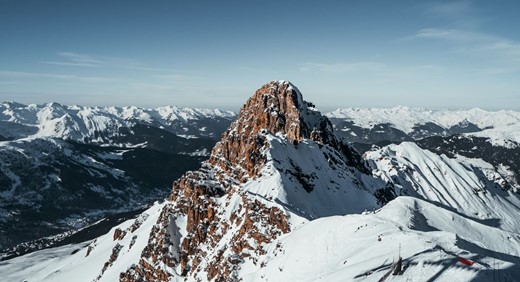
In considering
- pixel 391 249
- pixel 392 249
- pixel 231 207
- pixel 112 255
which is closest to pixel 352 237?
pixel 391 249

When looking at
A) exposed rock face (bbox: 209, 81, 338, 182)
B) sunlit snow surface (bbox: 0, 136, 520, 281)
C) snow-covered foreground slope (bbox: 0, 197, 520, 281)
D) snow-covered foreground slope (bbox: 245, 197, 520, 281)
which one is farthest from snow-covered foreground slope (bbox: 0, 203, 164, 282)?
snow-covered foreground slope (bbox: 245, 197, 520, 281)

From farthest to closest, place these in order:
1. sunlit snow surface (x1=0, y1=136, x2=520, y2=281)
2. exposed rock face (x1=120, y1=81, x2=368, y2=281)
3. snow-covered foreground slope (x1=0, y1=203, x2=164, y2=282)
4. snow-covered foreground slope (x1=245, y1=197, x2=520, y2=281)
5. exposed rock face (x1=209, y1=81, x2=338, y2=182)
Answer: snow-covered foreground slope (x1=0, y1=203, x2=164, y2=282)
exposed rock face (x1=209, y1=81, x2=338, y2=182)
exposed rock face (x1=120, y1=81, x2=368, y2=281)
sunlit snow surface (x1=0, y1=136, x2=520, y2=281)
snow-covered foreground slope (x1=245, y1=197, x2=520, y2=281)

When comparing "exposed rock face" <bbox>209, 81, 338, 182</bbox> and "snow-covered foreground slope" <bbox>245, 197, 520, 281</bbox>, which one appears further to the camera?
"exposed rock face" <bbox>209, 81, 338, 182</bbox>

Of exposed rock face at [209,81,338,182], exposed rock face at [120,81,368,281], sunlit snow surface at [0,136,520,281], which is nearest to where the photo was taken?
sunlit snow surface at [0,136,520,281]

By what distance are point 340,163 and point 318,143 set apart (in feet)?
28.5

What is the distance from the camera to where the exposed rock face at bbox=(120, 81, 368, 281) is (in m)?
64.5

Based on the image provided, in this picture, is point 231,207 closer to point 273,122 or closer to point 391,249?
point 391,249

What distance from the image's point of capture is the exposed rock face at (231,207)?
212 ft

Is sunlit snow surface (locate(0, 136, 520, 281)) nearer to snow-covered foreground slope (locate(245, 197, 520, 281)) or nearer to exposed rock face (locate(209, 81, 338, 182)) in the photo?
snow-covered foreground slope (locate(245, 197, 520, 281))

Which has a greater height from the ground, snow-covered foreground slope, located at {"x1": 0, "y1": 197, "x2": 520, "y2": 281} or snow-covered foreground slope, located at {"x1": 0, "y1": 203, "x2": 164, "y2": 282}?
snow-covered foreground slope, located at {"x1": 0, "y1": 197, "x2": 520, "y2": 281}

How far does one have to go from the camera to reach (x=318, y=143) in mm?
109250

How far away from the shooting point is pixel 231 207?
7669 centimetres

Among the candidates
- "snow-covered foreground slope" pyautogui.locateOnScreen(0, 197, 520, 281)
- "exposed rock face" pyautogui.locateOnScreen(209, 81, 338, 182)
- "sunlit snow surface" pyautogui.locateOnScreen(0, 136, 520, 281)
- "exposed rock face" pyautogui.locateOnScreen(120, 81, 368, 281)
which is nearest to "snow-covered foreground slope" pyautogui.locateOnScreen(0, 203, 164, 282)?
"sunlit snow surface" pyautogui.locateOnScreen(0, 136, 520, 281)

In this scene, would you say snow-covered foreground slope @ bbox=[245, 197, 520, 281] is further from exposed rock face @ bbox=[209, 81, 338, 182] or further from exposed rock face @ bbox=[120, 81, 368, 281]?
exposed rock face @ bbox=[209, 81, 338, 182]
